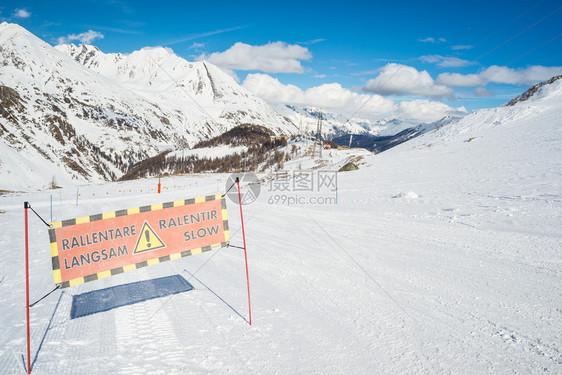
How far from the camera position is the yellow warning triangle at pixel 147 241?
5707 mm

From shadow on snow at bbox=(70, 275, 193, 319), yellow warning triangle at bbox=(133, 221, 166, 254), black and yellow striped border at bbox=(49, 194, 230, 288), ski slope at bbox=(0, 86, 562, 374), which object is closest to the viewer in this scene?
ski slope at bbox=(0, 86, 562, 374)

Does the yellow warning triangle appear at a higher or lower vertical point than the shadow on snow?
higher

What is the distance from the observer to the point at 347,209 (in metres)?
15.8

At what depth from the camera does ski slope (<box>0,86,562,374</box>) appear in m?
4.31

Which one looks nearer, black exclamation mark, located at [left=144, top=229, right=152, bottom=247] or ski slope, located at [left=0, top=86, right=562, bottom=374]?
ski slope, located at [left=0, top=86, right=562, bottom=374]

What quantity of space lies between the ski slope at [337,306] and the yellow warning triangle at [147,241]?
1.28m

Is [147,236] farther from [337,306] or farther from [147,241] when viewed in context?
[337,306]

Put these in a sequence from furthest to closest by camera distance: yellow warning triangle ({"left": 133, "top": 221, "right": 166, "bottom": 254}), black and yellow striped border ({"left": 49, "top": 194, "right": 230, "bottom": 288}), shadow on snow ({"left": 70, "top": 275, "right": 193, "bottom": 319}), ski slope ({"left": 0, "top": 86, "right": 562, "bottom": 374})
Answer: shadow on snow ({"left": 70, "top": 275, "right": 193, "bottom": 319}) → yellow warning triangle ({"left": 133, "top": 221, "right": 166, "bottom": 254}) → black and yellow striped border ({"left": 49, "top": 194, "right": 230, "bottom": 288}) → ski slope ({"left": 0, "top": 86, "right": 562, "bottom": 374})

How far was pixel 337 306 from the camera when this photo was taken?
587cm

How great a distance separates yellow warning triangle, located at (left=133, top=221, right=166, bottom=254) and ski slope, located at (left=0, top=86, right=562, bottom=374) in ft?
4.19

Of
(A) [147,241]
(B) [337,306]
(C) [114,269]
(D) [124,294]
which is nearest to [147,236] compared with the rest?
(A) [147,241]

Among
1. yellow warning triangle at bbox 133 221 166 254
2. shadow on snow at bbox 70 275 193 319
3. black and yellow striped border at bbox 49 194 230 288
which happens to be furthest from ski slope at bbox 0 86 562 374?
yellow warning triangle at bbox 133 221 166 254

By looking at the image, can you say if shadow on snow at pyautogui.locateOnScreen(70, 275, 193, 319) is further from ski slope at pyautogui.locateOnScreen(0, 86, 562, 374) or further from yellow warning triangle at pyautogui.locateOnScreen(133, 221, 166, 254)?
yellow warning triangle at pyautogui.locateOnScreen(133, 221, 166, 254)

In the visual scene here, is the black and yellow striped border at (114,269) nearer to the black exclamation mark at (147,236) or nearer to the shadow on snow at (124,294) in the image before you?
the black exclamation mark at (147,236)
